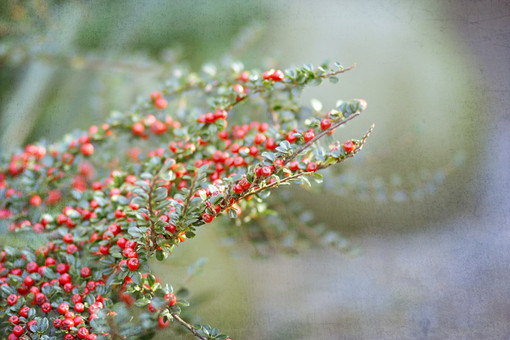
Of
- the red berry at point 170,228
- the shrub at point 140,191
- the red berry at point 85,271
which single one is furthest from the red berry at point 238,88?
the red berry at point 85,271

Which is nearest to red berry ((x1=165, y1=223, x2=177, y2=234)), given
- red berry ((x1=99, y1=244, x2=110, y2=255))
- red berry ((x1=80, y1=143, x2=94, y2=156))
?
red berry ((x1=99, y1=244, x2=110, y2=255))

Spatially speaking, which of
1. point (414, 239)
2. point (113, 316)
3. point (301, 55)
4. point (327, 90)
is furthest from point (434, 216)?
point (113, 316)

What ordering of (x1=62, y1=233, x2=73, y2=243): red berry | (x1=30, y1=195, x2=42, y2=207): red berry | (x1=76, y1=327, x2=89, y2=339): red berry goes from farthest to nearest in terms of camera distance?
(x1=30, y1=195, x2=42, y2=207): red berry
(x1=62, y1=233, x2=73, y2=243): red berry
(x1=76, y1=327, x2=89, y2=339): red berry

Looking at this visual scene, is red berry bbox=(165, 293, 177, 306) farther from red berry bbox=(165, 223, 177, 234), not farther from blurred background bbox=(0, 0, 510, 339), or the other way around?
blurred background bbox=(0, 0, 510, 339)

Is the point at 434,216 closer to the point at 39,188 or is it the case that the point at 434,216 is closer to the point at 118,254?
the point at 118,254

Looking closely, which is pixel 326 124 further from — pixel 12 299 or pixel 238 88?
pixel 12 299

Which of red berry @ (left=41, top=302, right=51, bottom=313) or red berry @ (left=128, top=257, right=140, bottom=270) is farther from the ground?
red berry @ (left=128, top=257, right=140, bottom=270)

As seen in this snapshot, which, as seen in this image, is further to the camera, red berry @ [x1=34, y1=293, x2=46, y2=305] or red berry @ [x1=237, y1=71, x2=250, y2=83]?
red berry @ [x1=237, y1=71, x2=250, y2=83]

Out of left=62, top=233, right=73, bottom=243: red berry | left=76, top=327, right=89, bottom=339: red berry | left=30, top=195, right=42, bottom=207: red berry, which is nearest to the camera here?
left=76, top=327, right=89, bottom=339: red berry
